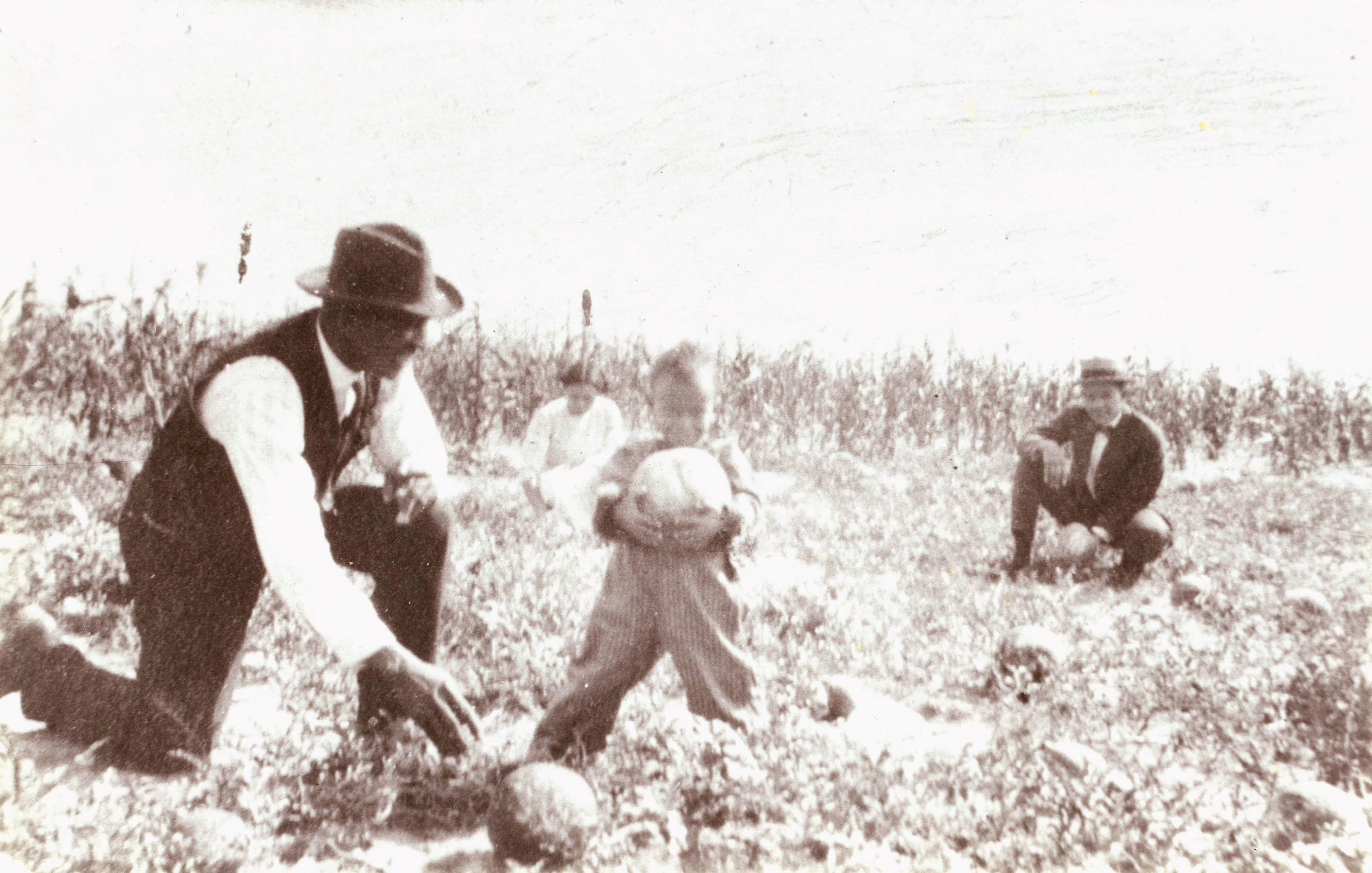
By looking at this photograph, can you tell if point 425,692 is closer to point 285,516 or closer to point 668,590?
point 285,516

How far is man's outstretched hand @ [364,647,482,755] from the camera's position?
7.35 feet

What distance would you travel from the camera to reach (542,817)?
8.25 ft

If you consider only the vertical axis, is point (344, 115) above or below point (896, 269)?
above

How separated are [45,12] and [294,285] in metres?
1.20

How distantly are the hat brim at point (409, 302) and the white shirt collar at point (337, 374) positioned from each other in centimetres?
9

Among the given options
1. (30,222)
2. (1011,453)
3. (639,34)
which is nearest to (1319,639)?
(1011,453)

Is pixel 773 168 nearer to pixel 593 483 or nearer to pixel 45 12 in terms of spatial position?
pixel 593 483

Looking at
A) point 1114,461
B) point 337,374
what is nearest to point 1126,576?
point 1114,461

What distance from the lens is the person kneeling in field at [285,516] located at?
250 cm

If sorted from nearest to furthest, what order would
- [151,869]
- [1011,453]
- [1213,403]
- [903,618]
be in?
[151,869] < [903,618] < [1213,403] < [1011,453]

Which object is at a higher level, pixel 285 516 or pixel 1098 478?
pixel 285 516

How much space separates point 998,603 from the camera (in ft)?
12.1

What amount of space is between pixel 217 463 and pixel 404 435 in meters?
0.51

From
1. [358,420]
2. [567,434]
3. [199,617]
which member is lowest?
[199,617]
